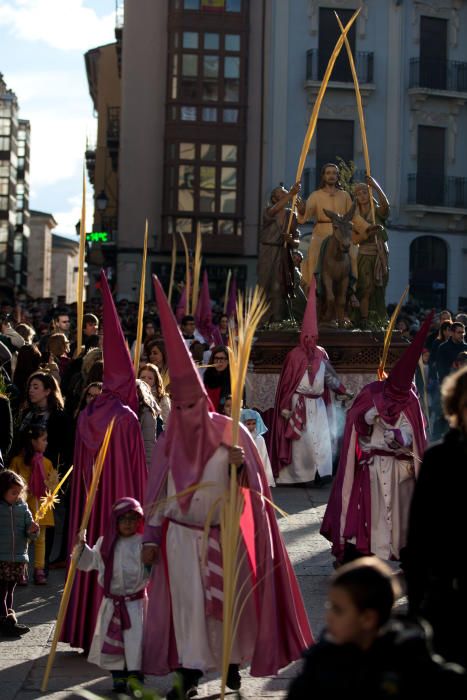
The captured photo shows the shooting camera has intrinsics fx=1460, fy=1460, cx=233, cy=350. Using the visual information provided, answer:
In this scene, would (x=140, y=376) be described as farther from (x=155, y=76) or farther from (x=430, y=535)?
(x=155, y=76)

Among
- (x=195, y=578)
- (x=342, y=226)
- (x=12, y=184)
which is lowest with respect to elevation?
(x=195, y=578)

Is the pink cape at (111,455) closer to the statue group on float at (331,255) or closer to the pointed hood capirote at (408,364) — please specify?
the pointed hood capirote at (408,364)

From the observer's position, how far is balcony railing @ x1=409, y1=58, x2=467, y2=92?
129ft

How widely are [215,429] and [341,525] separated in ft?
10.5

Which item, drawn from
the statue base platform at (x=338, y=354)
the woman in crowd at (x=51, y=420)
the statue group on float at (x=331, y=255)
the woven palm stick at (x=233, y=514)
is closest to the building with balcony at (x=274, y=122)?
the statue group on float at (x=331, y=255)

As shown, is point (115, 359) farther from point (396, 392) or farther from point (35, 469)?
point (35, 469)

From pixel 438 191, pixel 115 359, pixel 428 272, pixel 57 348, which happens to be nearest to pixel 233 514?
pixel 115 359

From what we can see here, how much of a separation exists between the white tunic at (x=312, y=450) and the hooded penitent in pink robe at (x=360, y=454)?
4.80 m

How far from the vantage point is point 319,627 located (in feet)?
27.9

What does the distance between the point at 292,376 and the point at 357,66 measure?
2567cm

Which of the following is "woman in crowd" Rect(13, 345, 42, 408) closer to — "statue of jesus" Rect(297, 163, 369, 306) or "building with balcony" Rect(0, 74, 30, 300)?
"statue of jesus" Rect(297, 163, 369, 306)

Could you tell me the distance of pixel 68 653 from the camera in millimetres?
8141

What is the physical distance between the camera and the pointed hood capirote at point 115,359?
8.10 metres

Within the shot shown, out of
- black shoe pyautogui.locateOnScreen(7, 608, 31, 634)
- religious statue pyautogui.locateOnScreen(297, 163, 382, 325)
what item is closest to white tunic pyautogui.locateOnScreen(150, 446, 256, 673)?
black shoe pyautogui.locateOnScreen(7, 608, 31, 634)
